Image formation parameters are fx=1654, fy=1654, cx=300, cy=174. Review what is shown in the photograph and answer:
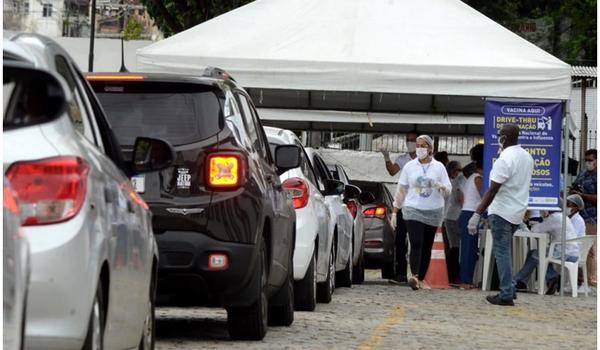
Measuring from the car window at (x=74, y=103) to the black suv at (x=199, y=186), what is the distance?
3.16 meters

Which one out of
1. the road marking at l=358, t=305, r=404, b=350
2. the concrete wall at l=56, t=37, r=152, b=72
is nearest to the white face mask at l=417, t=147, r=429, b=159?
the road marking at l=358, t=305, r=404, b=350

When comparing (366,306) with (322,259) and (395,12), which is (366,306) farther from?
(395,12)

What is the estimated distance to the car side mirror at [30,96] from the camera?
4.56 metres

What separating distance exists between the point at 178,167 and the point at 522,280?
1067cm

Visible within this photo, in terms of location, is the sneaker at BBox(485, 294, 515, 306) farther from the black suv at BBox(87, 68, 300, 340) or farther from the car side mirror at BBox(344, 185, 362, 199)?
the black suv at BBox(87, 68, 300, 340)

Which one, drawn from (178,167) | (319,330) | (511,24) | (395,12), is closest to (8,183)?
(178,167)

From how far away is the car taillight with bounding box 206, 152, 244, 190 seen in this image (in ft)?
32.9

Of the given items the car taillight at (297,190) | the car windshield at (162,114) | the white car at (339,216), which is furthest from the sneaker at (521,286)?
the car windshield at (162,114)

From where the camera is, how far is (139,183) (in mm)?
9906

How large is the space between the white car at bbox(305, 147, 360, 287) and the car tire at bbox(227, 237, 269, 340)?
556cm

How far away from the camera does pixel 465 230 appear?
21.1 m

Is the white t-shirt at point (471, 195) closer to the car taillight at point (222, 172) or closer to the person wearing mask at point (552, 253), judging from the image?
the person wearing mask at point (552, 253)

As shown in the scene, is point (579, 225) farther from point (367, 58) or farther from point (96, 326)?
point (96, 326)

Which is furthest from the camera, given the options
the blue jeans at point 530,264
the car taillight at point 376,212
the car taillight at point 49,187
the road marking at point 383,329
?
the car taillight at point 376,212
